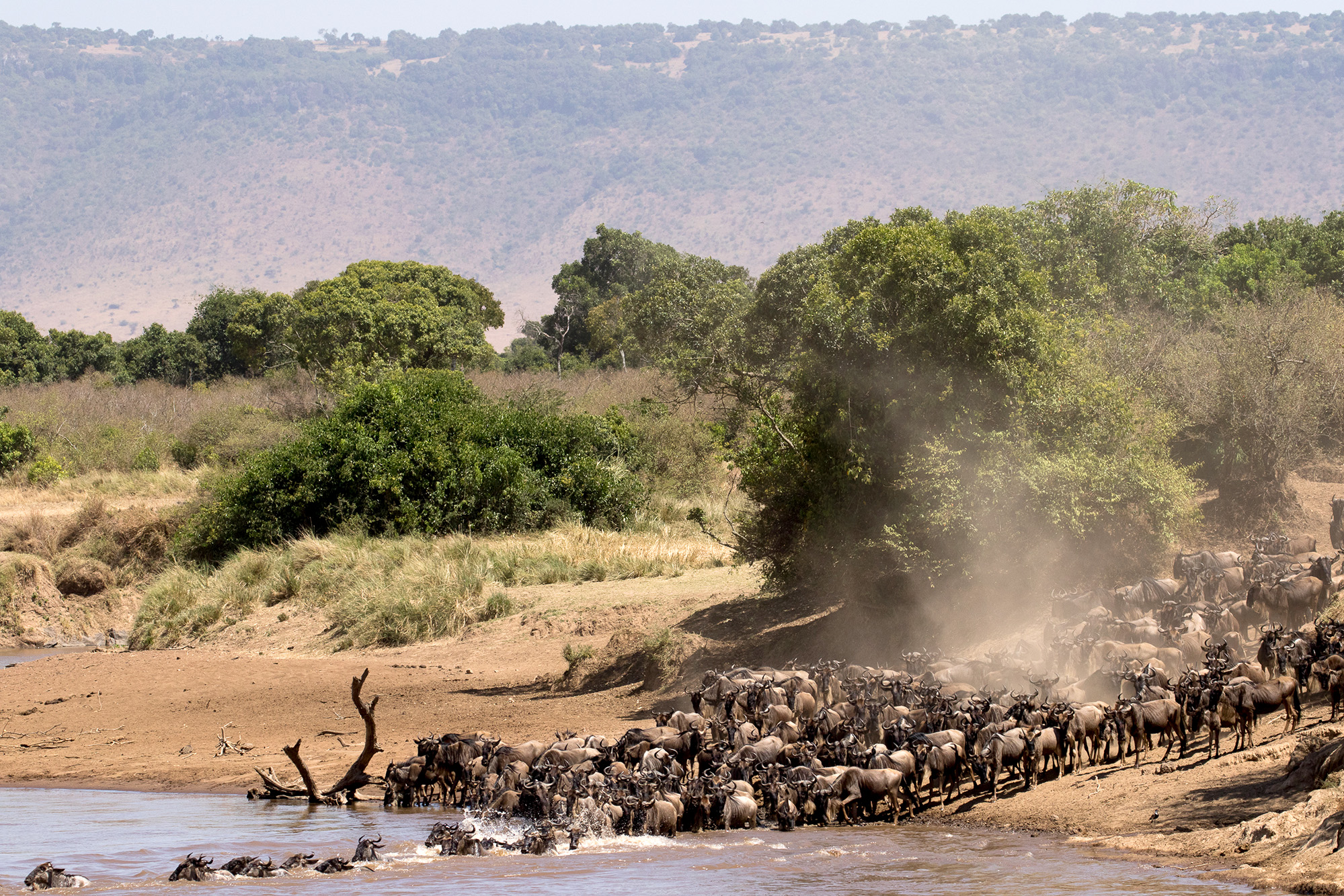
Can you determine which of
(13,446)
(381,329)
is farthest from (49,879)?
(381,329)

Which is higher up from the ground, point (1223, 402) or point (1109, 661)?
point (1223, 402)

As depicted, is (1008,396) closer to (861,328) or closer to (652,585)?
(861,328)

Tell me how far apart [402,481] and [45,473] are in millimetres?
20678

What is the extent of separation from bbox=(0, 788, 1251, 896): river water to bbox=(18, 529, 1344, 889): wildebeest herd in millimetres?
256

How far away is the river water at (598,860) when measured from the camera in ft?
33.1

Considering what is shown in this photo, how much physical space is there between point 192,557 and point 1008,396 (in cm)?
2425

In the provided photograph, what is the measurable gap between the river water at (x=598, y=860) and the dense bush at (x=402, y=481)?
17858 mm

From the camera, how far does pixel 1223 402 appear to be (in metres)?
27.0

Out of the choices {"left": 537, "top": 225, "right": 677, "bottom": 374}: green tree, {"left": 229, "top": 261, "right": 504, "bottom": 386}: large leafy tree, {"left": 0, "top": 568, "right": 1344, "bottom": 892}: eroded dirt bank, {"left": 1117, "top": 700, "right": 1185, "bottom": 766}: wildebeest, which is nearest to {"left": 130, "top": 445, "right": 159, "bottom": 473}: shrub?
{"left": 229, "top": 261, "right": 504, "bottom": 386}: large leafy tree

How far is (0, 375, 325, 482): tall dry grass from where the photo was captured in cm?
4766

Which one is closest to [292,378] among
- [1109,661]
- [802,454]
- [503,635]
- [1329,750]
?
[503,635]

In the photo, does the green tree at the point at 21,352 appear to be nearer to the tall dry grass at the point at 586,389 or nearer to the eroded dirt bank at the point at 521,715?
the tall dry grass at the point at 586,389

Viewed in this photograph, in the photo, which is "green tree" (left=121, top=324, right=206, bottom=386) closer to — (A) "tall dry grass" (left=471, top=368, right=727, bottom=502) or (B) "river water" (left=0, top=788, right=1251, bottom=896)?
(A) "tall dry grass" (left=471, top=368, right=727, bottom=502)

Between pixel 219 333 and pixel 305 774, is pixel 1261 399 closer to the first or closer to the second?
pixel 305 774
